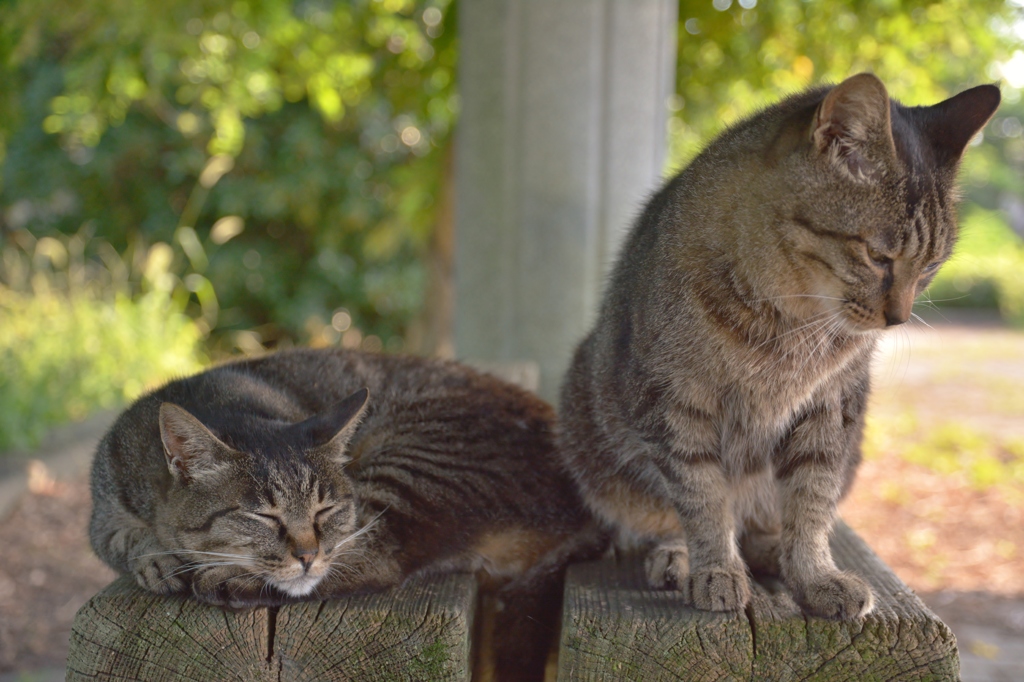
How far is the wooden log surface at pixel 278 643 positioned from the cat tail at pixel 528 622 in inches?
8.5

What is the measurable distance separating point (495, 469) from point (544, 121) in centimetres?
293

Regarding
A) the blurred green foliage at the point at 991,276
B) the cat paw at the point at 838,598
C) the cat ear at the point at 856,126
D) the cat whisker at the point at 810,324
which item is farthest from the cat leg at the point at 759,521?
the blurred green foliage at the point at 991,276

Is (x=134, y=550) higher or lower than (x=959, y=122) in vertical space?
lower

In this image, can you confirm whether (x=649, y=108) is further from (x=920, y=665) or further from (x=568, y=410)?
(x=920, y=665)

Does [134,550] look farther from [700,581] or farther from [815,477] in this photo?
[815,477]

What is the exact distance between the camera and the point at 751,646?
69.7 inches

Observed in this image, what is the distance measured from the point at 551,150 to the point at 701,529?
317 centimetres

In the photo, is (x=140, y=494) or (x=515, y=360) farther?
(x=515, y=360)

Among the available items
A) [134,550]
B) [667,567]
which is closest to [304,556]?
[134,550]

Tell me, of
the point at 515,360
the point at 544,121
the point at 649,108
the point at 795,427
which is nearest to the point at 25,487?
the point at 515,360

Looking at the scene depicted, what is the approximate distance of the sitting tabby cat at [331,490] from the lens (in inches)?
78.0

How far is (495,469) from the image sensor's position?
7.68 feet

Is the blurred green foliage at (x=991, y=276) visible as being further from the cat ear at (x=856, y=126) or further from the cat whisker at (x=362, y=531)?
the cat whisker at (x=362, y=531)

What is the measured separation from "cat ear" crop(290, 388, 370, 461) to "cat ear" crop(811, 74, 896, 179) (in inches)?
47.3
